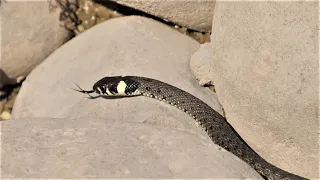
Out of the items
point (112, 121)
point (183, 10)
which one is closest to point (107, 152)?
point (112, 121)

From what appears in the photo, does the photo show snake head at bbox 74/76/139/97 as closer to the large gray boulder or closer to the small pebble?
the large gray boulder

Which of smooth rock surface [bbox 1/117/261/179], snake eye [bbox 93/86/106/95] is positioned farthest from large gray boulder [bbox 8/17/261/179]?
snake eye [bbox 93/86/106/95]

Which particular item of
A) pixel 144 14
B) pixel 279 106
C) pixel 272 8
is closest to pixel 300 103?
pixel 279 106

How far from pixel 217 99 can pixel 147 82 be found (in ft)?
2.45

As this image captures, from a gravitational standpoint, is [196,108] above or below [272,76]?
below

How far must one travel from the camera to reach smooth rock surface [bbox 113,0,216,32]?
17.7ft

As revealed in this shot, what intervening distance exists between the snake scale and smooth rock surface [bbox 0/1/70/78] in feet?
3.36

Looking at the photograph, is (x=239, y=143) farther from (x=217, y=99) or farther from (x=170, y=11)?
(x=170, y=11)

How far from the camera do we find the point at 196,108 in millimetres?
4969

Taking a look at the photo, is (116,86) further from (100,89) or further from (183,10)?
(183,10)

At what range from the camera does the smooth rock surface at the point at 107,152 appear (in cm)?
351

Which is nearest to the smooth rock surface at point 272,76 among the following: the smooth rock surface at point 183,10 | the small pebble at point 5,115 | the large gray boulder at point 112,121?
the large gray boulder at point 112,121

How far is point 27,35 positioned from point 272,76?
3.15 meters

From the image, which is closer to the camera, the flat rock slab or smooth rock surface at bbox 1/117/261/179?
smooth rock surface at bbox 1/117/261/179
